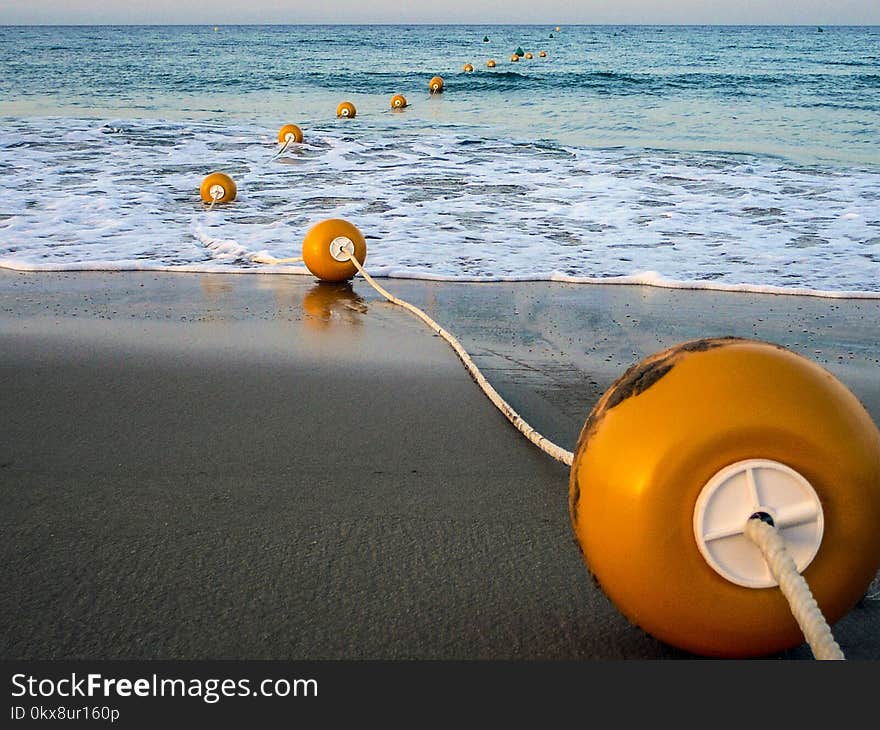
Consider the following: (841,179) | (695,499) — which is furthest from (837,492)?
(841,179)

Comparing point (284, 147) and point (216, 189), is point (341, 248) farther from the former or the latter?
point (284, 147)

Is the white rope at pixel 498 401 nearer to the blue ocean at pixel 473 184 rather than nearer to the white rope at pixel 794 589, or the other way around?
the white rope at pixel 794 589

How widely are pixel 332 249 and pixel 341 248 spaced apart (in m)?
0.06

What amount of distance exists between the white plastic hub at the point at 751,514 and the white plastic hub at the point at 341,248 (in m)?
4.08

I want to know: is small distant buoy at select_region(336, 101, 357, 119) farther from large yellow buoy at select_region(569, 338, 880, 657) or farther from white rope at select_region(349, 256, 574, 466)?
large yellow buoy at select_region(569, 338, 880, 657)

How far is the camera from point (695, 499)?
5.29ft

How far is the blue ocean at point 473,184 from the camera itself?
6.33 metres

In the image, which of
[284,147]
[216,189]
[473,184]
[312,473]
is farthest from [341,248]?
[284,147]

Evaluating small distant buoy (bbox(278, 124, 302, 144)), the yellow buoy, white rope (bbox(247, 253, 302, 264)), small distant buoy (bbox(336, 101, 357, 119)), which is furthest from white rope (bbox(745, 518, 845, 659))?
small distant buoy (bbox(336, 101, 357, 119))

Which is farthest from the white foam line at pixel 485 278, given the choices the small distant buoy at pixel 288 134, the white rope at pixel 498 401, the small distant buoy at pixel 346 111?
the small distant buoy at pixel 346 111

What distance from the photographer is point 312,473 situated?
9.25 ft

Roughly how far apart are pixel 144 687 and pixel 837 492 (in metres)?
1.33

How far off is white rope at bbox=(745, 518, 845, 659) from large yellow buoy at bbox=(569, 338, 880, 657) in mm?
40

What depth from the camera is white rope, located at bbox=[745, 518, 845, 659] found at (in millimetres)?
1483
